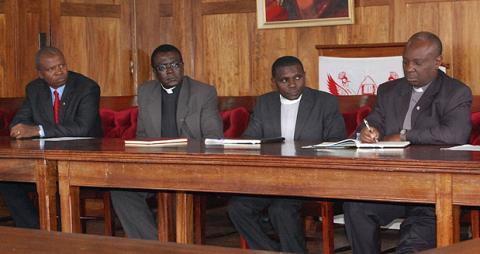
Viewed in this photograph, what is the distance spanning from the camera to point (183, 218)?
4.51 m

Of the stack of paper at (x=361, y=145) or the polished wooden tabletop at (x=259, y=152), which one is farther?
the stack of paper at (x=361, y=145)

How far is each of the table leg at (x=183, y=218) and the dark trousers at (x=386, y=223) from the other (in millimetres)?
796

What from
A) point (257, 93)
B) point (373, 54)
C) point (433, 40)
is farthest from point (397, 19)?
point (433, 40)

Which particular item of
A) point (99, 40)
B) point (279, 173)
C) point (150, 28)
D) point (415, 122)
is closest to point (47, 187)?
point (279, 173)

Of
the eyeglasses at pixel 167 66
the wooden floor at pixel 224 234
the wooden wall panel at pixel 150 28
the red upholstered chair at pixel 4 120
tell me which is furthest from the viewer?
the wooden wall panel at pixel 150 28

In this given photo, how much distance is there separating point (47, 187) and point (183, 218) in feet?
2.16

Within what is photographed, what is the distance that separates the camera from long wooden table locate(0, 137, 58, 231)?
4.32m

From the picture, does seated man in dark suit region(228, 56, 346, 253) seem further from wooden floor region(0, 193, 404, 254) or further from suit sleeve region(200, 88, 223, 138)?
wooden floor region(0, 193, 404, 254)

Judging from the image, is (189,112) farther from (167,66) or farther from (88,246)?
(88,246)

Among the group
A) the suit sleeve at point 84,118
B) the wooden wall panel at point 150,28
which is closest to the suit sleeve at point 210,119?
the suit sleeve at point 84,118

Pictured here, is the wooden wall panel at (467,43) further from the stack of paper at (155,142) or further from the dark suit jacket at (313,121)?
the stack of paper at (155,142)

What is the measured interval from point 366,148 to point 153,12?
231 inches

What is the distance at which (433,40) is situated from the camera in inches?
180

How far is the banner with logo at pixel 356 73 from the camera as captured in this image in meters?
7.78
